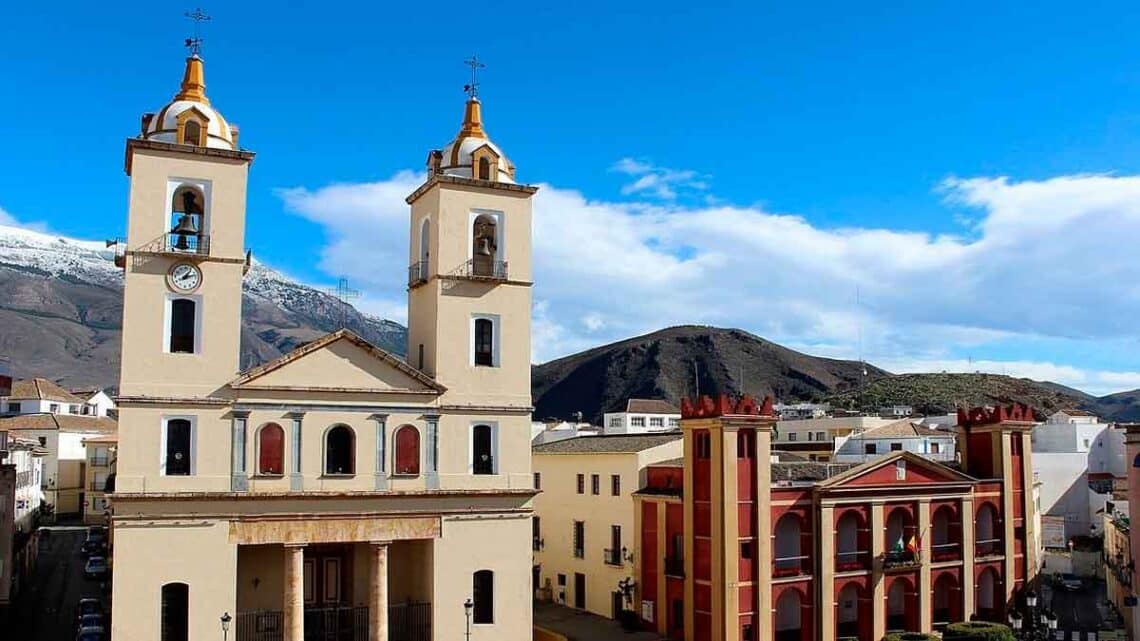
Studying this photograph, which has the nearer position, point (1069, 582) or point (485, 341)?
point (485, 341)

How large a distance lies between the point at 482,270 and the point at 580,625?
1760 cm

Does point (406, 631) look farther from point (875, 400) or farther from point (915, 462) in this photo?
point (875, 400)

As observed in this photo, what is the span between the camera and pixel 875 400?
446ft

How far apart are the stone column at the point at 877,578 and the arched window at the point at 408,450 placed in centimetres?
1901

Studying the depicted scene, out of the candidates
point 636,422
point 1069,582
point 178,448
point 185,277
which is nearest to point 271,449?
point 178,448

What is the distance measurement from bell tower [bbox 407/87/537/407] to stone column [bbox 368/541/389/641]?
17.3 feet

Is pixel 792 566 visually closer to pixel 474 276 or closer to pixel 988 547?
pixel 988 547

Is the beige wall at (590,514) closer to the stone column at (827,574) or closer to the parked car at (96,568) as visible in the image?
the stone column at (827,574)

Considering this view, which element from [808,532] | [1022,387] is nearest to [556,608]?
[808,532]

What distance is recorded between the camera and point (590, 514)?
162ft

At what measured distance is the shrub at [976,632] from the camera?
39156 mm

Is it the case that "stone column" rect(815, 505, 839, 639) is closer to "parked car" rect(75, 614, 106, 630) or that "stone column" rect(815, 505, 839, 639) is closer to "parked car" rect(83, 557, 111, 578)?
"parked car" rect(75, 614, 106, 630)

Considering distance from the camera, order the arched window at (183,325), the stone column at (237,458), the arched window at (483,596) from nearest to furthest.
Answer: the stone column at (237,458), the arched window at (183,325), the arched window at (483,596)

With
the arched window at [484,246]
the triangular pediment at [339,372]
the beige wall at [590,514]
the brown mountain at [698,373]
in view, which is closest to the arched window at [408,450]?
the triangular pediment at [339,372]
